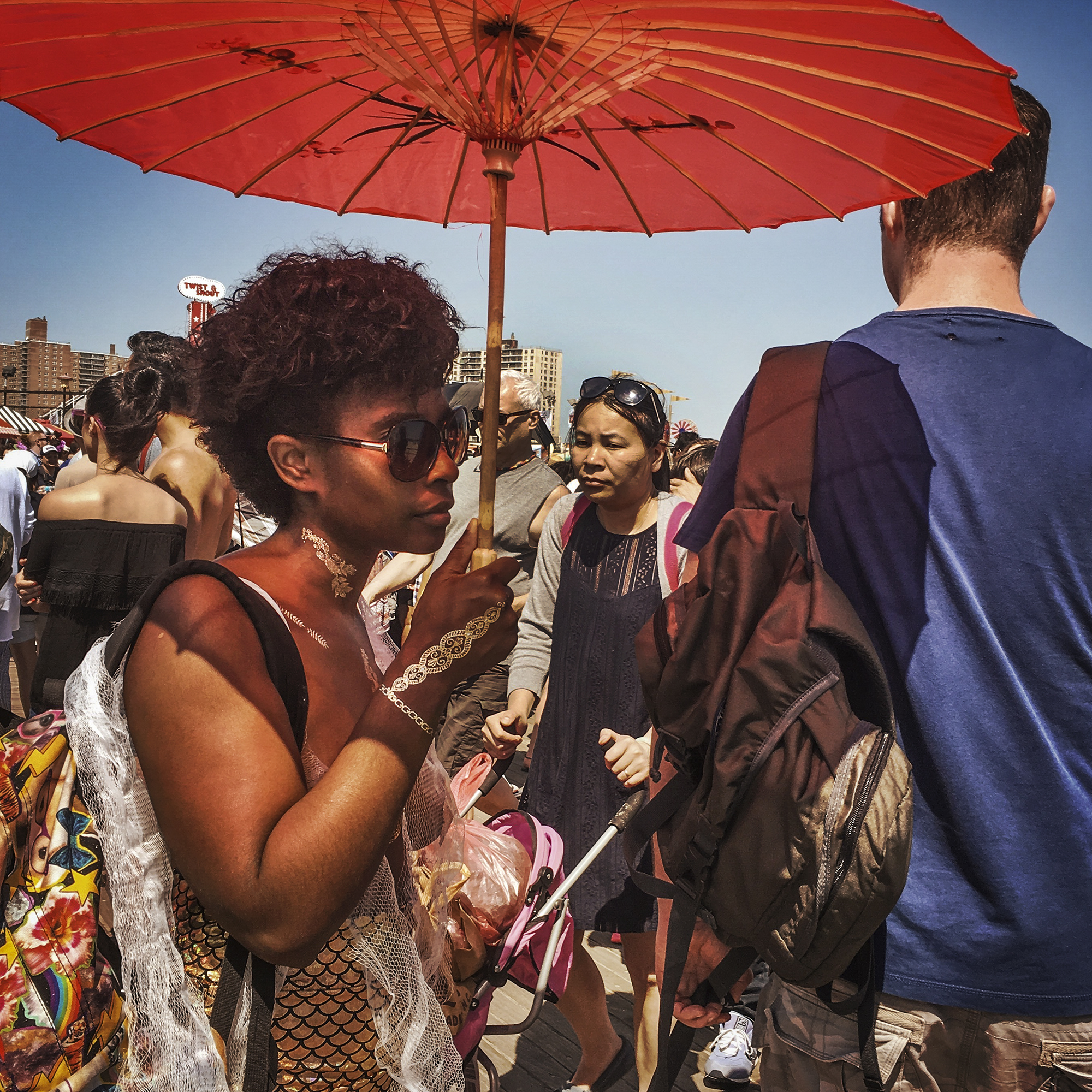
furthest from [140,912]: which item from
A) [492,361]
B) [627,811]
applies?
[627,811]

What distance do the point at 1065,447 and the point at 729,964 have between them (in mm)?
1074

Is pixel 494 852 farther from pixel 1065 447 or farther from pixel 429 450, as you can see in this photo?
pixel 1065 447

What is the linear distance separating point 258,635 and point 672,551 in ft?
7.47

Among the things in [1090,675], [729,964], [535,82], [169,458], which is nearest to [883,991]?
[729,964]

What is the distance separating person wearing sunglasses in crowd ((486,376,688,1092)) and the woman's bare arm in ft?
6.34

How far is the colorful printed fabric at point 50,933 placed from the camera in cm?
140

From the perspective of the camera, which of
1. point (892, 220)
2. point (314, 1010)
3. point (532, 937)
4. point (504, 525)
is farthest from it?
point (504, 525)

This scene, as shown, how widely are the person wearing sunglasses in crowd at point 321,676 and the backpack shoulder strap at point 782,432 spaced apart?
50 cm

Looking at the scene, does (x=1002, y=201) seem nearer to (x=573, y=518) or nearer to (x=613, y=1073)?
(x=573, y=518)

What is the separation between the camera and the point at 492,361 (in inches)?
62.6

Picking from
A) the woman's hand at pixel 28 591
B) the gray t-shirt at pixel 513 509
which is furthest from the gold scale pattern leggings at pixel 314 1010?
the woman's hand at pixel 28 591

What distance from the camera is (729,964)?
1594 mm

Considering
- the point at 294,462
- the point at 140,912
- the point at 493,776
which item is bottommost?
the point at 493,776

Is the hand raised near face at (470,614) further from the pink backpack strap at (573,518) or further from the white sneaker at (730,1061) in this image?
the white sneaker at (730,1061)
